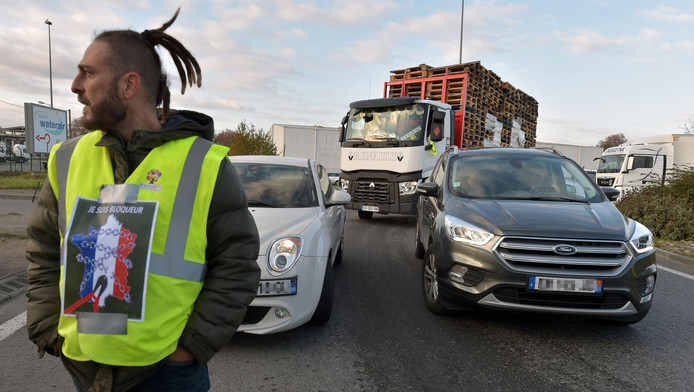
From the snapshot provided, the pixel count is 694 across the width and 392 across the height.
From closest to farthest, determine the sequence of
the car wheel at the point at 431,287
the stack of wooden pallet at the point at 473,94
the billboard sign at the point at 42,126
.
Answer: the car wheel at the point at 431,287 < the stack of wooden pallet at the point at 473,94 < the billboard sign at the point at 42,126

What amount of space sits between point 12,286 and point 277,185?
9.84 feet

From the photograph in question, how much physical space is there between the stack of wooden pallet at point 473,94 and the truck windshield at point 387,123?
4.73ft

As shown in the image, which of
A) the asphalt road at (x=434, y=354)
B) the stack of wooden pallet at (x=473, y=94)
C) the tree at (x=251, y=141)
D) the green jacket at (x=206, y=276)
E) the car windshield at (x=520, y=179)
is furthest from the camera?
the tree at (x=251, y=141)

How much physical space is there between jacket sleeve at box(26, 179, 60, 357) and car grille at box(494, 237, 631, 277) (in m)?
3.07

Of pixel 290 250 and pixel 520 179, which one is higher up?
pixel 520 179

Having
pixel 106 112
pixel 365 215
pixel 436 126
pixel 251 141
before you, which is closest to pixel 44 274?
pixel 106 112

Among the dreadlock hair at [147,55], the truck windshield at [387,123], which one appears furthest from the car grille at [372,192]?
the dreadlock hair at [147,55]

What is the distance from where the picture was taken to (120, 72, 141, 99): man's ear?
1371 mm

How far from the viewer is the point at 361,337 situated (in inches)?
147

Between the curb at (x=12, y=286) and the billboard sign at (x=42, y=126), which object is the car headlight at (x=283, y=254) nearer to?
the curb at (x=12, y=286)

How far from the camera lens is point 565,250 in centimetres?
349

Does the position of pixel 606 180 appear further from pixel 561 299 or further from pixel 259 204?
pixel 259 204

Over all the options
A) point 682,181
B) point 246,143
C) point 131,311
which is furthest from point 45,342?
point 246,143

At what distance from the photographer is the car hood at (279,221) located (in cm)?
354
